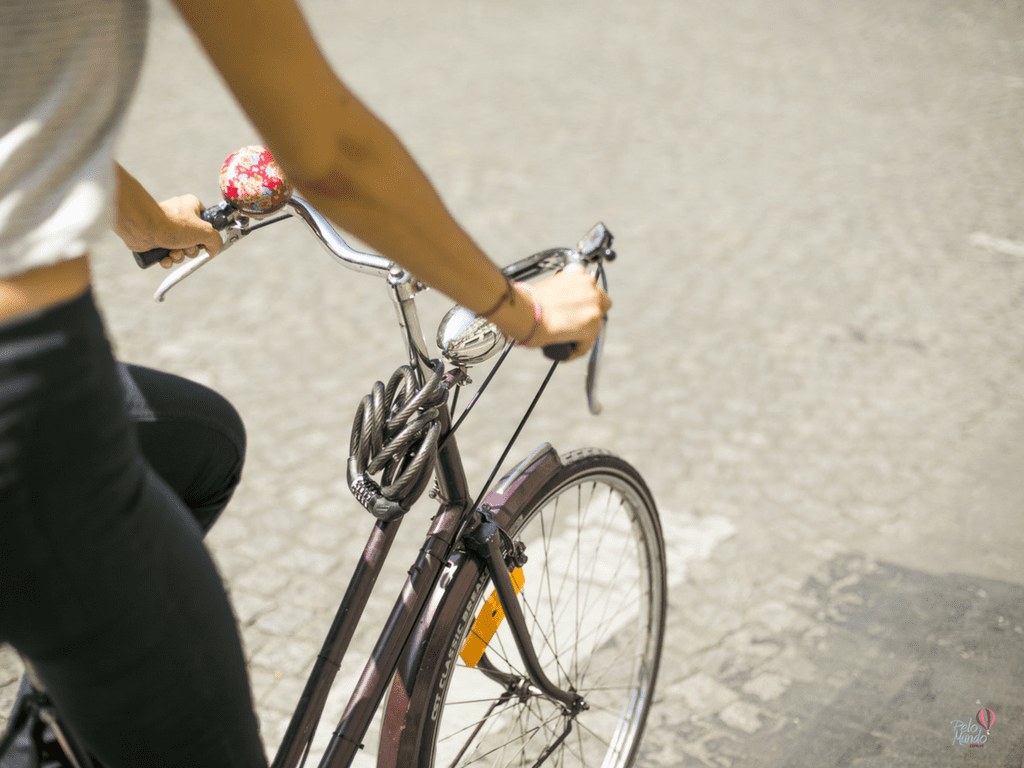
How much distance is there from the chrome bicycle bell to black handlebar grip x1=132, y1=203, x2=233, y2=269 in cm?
49

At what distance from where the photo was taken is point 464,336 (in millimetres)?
1405

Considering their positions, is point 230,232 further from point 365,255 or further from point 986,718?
point 986,718

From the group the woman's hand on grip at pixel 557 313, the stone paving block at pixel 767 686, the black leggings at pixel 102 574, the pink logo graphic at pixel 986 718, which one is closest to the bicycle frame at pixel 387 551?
the woman's hand on grip at pixel 557 313

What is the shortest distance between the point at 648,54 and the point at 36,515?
31.0 ft

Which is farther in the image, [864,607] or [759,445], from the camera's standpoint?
[759,445]

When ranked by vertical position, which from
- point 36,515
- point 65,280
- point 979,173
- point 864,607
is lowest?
point 979,173

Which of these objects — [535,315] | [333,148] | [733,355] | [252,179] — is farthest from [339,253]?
[733,355]

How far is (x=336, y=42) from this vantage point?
8.98 metres

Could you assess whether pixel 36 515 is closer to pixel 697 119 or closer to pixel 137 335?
pixel 137 335

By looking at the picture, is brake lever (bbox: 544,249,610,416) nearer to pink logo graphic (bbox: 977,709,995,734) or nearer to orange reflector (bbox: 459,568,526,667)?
orange reflector (bbox: 459,568,526,667)

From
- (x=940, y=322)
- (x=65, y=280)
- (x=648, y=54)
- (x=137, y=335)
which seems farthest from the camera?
(x=648, y=54)

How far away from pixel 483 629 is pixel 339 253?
0.76 m

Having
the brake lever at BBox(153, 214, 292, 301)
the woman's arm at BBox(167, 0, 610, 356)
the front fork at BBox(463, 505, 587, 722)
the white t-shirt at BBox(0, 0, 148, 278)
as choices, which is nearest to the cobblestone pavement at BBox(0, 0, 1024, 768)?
the front fork at BBox(463, 505, 587, 722)

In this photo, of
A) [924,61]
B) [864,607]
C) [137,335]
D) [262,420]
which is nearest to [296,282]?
[137,335]
